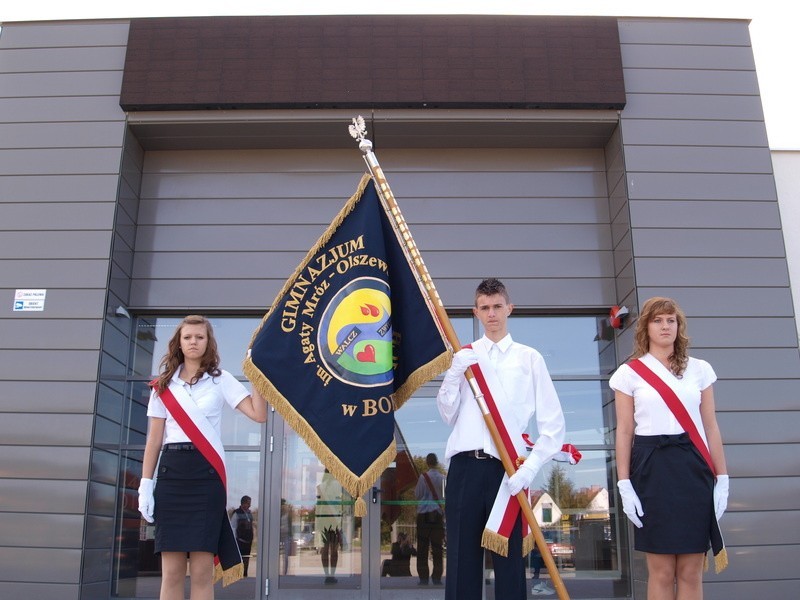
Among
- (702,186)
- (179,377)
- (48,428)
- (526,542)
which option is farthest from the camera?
(702,186)

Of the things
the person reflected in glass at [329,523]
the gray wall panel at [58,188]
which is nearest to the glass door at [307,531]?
the person reflected in glass at [329,523]

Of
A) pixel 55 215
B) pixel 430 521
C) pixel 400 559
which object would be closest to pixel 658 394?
pixel 430 521

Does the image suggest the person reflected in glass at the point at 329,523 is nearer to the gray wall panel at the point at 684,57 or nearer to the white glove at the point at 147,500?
the white glove at the point at 147,500

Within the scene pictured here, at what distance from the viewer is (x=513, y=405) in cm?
276

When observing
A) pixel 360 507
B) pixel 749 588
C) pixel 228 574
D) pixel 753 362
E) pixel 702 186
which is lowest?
pixel 749 588

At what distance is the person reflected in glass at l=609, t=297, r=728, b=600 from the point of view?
2635 mm

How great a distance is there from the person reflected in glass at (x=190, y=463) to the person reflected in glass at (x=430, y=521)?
2.67 meters

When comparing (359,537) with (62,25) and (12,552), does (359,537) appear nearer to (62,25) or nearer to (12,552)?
(12,552)

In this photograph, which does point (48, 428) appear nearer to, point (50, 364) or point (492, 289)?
point (50, 364)

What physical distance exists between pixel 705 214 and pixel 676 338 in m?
3.00

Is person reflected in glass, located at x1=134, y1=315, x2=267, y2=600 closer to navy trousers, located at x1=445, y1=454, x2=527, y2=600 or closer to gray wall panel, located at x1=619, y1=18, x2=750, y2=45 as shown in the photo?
navy trousers, located at x1=445, y1=454, x2=527, y2=600

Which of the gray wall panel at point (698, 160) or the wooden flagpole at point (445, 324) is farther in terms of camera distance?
the gray wall panel at point (698, 160)

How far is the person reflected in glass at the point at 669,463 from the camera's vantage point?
2.63 meters

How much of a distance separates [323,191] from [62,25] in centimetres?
261
